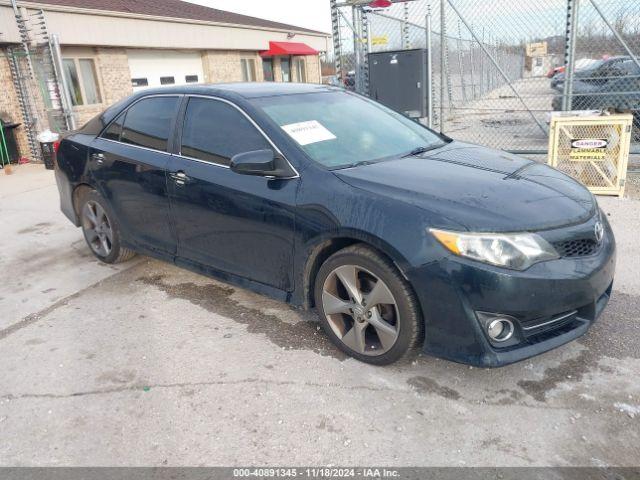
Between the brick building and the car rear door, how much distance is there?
8409 millimetres

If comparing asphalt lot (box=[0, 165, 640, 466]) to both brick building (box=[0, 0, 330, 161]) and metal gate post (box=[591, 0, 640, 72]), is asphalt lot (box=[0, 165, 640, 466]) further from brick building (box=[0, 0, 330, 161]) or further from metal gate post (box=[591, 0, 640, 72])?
brick building (box=[0, 0, 330, 161])

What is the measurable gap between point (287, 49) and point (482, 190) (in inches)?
925

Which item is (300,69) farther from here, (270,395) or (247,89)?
(270,395)

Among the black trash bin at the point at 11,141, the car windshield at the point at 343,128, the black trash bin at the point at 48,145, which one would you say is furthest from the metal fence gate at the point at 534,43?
the black trash bin at the point at 11,141

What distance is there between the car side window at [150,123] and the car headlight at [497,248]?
2411 mm

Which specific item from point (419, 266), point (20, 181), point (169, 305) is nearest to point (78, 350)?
point (169, 305)

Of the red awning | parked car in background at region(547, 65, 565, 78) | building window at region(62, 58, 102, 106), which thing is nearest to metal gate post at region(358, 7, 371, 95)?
parked car in background at region(547, 65, 565, 78)

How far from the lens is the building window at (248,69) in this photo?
73.4ft

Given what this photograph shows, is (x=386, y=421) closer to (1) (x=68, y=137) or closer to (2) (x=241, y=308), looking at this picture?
(2) (x=241, y=308)

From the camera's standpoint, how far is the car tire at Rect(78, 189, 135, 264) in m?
4.70

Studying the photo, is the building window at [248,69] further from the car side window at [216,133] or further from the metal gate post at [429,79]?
the car side window at [216,133]

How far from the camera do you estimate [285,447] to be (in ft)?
8.14

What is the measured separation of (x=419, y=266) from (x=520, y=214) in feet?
1.96

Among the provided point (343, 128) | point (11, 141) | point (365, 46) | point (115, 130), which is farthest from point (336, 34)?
point (11, 141)
